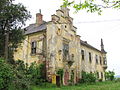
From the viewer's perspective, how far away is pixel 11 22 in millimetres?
19578

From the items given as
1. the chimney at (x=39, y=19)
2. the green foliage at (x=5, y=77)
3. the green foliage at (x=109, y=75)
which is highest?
the chimney at (x=39, y=19)

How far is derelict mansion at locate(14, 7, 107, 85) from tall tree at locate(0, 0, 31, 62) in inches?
111

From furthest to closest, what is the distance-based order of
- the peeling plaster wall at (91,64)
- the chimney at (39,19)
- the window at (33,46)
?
Answer: 1. the peeling plaster wall at (91,64)
2. the chimney at (39,19)
3. the window at (33,46)

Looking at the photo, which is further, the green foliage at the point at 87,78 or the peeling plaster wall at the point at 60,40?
the green foliage at the point at 87,78

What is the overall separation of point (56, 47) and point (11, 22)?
8.43m

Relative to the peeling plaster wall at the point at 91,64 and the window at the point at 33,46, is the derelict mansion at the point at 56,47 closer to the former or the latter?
the window at the point at 33,46

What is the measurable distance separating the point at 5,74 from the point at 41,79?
11930 millimetres

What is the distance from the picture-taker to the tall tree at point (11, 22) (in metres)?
18.6

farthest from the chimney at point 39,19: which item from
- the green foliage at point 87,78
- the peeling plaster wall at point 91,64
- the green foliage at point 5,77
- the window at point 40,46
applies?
the green foliage at point 5,77

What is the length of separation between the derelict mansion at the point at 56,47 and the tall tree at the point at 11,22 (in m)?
2.82

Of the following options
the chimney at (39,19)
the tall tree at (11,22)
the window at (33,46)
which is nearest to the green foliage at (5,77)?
the tall tree at (11,22)

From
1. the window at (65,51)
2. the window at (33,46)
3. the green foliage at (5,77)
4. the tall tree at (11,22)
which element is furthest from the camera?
the window at (65,51)

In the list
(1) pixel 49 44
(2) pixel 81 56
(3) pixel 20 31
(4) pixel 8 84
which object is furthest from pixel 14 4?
(2) pixel 81 56

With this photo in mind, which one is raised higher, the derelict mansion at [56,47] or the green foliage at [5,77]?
the derelict mansion at [56,47]
